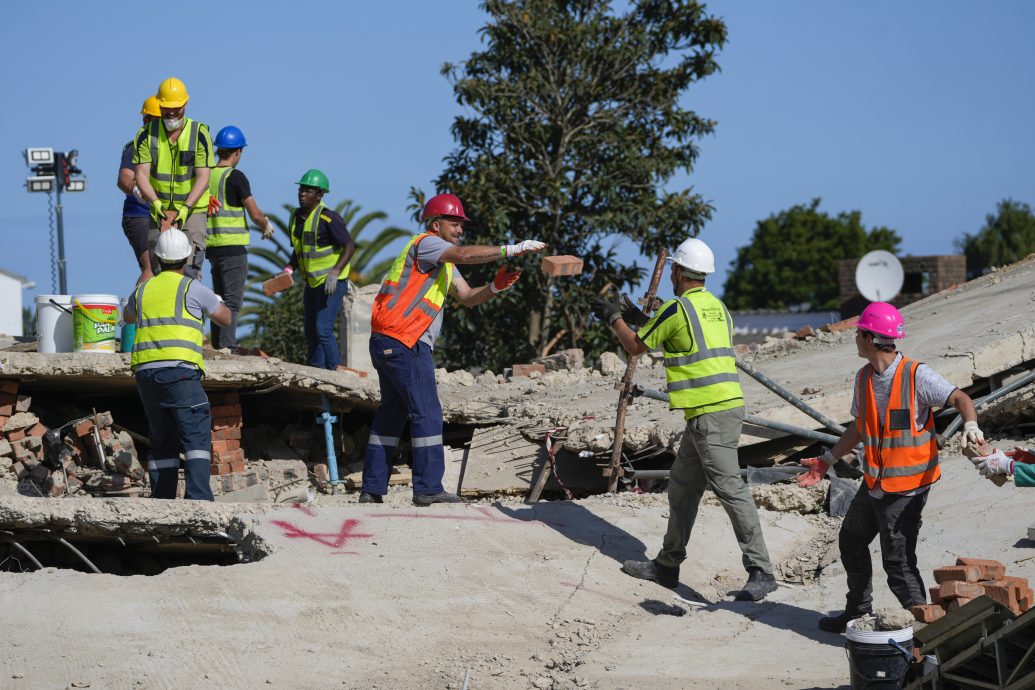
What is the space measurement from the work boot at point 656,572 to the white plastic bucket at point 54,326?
5357mm

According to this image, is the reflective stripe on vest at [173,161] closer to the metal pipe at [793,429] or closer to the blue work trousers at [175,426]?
the blue work trousers at [175,426]

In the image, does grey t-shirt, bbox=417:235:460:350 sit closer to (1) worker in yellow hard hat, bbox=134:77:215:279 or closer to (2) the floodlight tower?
(1) worker in yellow hard hat, bbox=134:77:215:279

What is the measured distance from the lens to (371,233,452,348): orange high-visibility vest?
7.45 meters

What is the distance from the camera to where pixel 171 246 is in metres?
7.27

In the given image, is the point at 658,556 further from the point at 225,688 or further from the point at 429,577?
the point at 225,688

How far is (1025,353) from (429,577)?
18.7 ft

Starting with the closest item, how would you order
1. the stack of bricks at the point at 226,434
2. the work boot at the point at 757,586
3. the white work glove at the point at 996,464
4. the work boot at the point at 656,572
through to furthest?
the white work glove at the point at 996,464
the work boot at the point at 757,586
the work boot at the point at 656,572
the stack of bricks at the point at 226,434

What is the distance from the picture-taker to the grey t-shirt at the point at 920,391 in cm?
562

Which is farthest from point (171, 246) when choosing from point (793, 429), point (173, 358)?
point (793, 429)

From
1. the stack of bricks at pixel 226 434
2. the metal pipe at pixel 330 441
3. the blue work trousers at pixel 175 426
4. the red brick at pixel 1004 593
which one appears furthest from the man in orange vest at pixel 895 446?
the stack of bricks at pixel 226 434

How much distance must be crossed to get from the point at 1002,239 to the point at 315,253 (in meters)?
47.0

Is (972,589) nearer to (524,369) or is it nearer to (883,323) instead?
(883,323)

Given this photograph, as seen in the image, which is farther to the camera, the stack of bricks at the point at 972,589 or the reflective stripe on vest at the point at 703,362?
the reflective stripe on vest at the point at 703,362

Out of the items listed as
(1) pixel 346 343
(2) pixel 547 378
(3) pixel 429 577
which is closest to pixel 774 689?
(3) pixel 429 577
